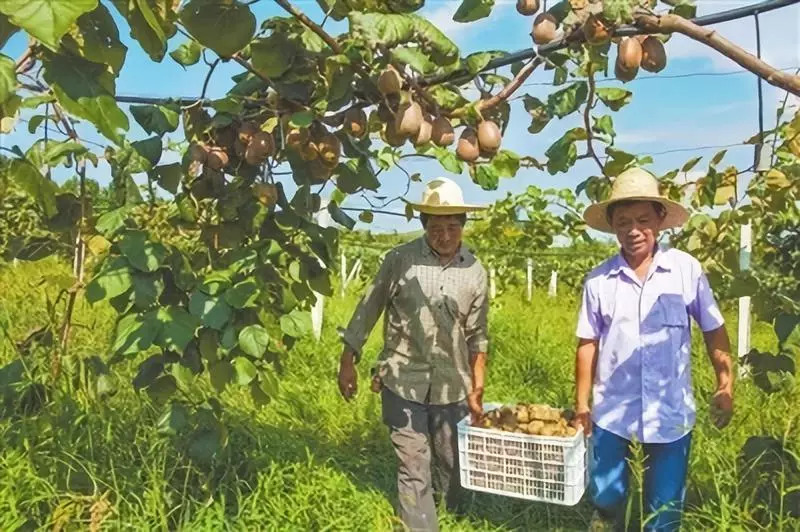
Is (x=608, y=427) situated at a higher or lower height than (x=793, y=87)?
lower

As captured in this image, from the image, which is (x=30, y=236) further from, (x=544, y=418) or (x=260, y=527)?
(x=544, y=418)

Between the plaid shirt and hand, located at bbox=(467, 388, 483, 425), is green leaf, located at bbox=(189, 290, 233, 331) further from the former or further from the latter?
hand, located at bbox=(467, 388, 483, 425)

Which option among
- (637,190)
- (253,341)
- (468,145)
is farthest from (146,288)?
(637,190)

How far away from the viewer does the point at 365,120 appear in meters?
2.48

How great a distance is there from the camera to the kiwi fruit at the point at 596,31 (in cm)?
198

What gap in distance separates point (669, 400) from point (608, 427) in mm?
205

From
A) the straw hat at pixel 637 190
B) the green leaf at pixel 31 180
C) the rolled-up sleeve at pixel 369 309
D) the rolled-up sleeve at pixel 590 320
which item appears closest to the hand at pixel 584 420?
the rolled-up sleeve at pixel 590 320

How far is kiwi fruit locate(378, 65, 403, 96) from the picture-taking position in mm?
2182

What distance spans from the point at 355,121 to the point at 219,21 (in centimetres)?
52

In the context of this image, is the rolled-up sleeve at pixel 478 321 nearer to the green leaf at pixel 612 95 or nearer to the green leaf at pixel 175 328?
the green leaf at pixel 612 95

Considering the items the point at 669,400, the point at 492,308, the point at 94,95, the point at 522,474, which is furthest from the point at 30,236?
the point at 492,308

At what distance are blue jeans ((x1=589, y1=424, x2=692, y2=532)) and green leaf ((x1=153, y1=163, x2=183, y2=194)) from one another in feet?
4.89

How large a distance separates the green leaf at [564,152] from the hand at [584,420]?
0.86 metres

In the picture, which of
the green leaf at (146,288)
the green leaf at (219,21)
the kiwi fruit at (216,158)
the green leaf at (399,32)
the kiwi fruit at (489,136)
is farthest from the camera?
the kiwi fruit at (216,158)
